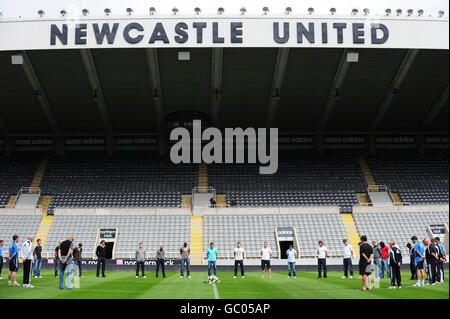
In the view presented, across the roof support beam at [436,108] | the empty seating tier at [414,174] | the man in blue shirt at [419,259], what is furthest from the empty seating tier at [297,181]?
the man in blue shirt at [419,259]

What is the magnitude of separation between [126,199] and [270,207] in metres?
10.4

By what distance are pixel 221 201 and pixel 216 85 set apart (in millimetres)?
8651

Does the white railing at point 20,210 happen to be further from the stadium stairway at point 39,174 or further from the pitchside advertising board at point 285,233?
the pitchside advertising board at point 285,233

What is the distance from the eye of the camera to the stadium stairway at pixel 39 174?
3502cm

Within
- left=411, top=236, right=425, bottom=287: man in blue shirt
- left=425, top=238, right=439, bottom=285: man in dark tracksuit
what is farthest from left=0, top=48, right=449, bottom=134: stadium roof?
left=425, top=238, right=439, bottom=285: man in dark tracksuit

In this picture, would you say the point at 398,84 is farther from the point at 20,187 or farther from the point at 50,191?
the point at 20,187

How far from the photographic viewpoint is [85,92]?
31.5m

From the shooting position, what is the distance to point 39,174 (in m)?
36.0

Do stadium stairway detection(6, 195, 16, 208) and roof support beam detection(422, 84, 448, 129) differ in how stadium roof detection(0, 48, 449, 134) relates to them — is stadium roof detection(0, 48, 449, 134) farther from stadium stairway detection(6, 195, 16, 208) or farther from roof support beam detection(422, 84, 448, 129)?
stadium stairway detection(6, 195, 16, 208)

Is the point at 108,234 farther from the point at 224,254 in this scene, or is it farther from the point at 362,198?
the point at 362,198

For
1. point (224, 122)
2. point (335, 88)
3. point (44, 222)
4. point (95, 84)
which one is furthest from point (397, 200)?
point (44, 222)

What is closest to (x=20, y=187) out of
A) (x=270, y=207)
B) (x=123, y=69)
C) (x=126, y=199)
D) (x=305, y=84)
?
(x=126, y=199)

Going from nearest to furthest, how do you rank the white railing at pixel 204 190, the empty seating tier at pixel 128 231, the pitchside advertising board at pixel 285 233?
the empty seating tier at pixel 128 231
the pitchside advertising board at pixel 285 233
the white railing at pixel 204 190

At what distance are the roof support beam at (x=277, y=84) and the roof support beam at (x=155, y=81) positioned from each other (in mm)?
7621
